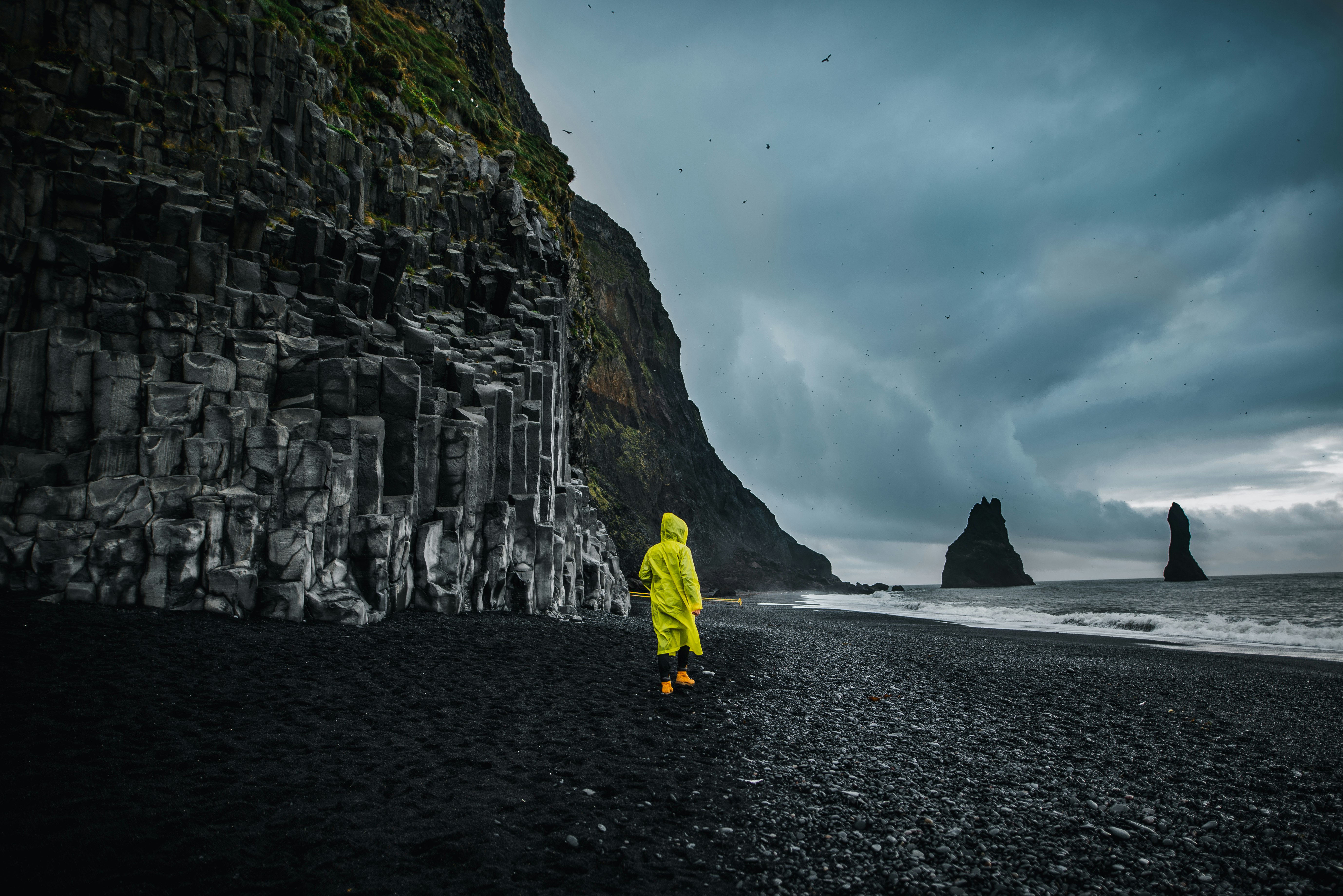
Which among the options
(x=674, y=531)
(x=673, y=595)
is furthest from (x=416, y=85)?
(x=673, y=595)

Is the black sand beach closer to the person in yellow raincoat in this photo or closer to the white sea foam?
the person in yellow raincoat

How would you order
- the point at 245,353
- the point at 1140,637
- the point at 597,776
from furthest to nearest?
the point at 1140,637
the point at 245,353
the point at 597,776

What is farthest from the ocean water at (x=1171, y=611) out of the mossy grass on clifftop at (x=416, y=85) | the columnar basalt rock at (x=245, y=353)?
the mossy grass on clifftop at (x=416, y=85)

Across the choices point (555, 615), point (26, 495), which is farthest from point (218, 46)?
point (555, 615)

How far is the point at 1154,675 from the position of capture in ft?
45.1

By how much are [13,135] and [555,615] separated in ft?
64.1

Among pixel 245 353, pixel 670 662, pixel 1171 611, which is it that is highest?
pixel 245 353

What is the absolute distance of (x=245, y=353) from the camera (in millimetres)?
15172

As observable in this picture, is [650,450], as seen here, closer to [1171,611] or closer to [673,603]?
[1171,611]

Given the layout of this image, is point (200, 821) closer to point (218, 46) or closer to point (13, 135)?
point (13, 135)

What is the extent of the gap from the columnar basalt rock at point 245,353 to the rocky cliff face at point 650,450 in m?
42.4

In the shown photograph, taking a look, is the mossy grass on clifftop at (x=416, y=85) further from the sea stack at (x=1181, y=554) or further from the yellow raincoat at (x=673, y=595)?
the sea stack at (x=1181, y=554)

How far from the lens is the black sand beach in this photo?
4367mm

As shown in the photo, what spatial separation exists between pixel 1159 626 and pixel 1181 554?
105 metres
